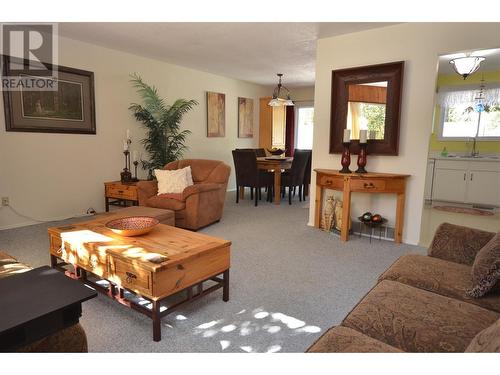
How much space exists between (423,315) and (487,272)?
0.41 metres

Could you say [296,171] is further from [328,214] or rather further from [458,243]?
[458,243]

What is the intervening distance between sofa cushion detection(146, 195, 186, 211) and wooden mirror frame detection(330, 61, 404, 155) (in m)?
1.96

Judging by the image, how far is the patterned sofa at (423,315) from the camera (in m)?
1.05

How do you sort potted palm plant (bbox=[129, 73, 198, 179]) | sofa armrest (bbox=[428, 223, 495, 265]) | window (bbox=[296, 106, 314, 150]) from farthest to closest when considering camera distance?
window (bbox=[296, 106, 314, 150]) → potted palm plant (bbox=[129, 73, 198, 179]) → sofa armrest (bbox=[428, 223, 495, 265])

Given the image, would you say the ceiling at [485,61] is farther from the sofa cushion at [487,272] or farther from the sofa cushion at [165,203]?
the sofa cushion at [165,203]

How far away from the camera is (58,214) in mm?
4211

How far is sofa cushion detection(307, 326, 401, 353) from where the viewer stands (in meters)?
1.01

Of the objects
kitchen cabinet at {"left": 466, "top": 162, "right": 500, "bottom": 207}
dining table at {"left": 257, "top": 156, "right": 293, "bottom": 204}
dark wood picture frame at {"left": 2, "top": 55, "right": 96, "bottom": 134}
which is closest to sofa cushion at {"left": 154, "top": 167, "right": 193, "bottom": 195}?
dark wood picture frame at {"left": 2, "top": 55, "right": 96, "bottom": 134}

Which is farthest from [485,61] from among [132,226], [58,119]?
[58,119]

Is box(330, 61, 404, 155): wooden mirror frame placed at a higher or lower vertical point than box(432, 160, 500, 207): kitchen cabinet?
higher

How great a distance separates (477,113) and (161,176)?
5851 mm

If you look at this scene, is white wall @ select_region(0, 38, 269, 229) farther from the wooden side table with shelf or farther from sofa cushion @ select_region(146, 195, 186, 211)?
sofa cushion @ select_region(146, 195, 186, 211)

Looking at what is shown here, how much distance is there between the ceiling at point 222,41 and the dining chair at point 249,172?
4.94 feet
